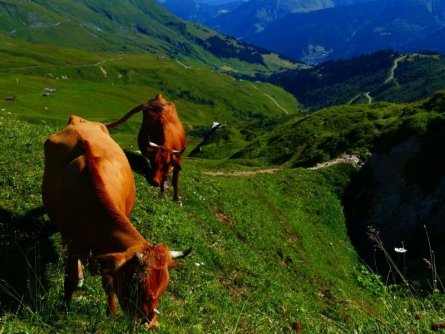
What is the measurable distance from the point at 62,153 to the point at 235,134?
98.6 metres

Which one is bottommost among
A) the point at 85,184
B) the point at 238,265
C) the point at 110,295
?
the point at 238,265

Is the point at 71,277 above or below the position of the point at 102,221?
below

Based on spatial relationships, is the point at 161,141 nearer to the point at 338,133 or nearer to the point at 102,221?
the point at 102,221

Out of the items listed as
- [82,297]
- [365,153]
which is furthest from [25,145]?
[365,153]

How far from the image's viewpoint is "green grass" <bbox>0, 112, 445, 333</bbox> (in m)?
8.40

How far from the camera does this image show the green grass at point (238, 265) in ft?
27.6

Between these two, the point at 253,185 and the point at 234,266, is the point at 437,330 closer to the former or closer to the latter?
Answer: the point at 234,266

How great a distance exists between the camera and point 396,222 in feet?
124

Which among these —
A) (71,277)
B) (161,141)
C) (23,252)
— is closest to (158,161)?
(161,141)

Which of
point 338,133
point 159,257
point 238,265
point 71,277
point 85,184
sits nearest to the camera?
point 159,257

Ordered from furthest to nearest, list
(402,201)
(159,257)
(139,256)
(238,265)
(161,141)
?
(402,201) → (161,141) → (238,265) → (159,257) → (139,256)

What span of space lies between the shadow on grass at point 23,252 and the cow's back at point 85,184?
3.50 ft

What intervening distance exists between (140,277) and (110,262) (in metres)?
0.65

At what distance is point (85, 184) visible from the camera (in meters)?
10.1
